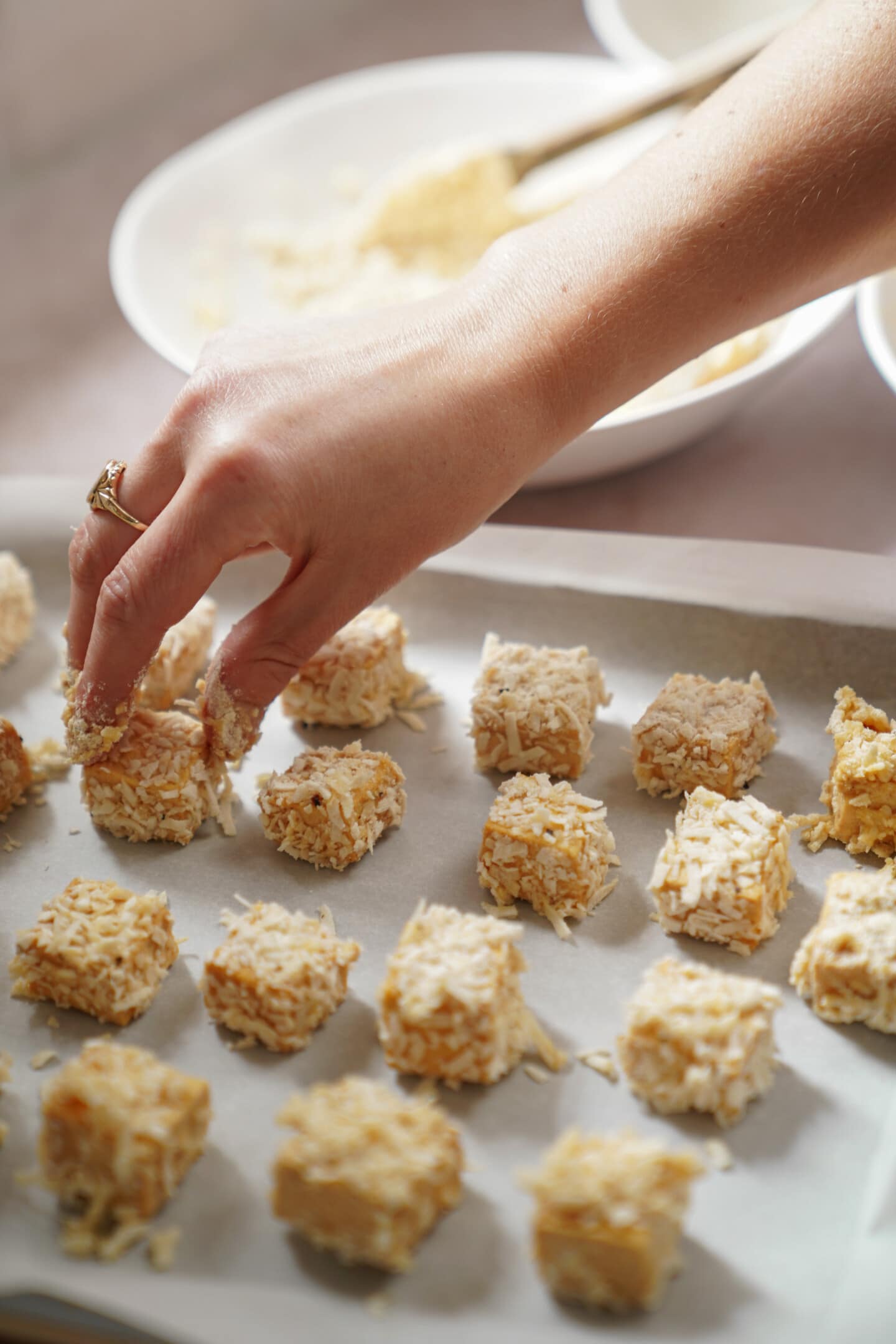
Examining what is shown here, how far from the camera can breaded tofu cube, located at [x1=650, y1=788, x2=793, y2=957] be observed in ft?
5.28

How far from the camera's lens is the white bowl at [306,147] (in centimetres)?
271

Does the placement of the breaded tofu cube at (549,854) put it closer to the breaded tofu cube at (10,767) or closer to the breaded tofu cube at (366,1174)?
the breaded tofu cube at (366,1174)

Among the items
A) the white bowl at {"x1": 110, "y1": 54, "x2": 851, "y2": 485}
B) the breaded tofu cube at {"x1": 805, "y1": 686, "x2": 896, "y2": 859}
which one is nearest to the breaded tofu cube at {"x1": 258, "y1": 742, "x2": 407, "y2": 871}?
the breaded tofu cube at {"x1": 805, "y1": 686, "x2": 896, "y2": 859}

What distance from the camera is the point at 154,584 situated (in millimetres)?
1580

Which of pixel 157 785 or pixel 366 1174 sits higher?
pixel 157 785

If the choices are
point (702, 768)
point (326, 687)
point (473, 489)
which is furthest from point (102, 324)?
point (702, 768)

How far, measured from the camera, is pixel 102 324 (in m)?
2.96

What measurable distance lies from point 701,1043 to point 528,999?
0.88 ft

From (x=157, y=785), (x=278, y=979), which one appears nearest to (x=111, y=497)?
(x=157, y=785)

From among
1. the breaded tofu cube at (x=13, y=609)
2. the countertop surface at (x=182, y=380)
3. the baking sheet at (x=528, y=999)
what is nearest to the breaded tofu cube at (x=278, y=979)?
the baking sheet at (x=528, y=999)

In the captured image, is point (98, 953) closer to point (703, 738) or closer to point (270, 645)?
point (270, 645)

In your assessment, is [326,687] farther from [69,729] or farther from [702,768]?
[702,768]

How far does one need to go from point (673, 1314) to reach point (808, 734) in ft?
3.13

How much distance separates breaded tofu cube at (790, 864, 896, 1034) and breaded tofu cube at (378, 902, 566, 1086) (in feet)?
1.08
